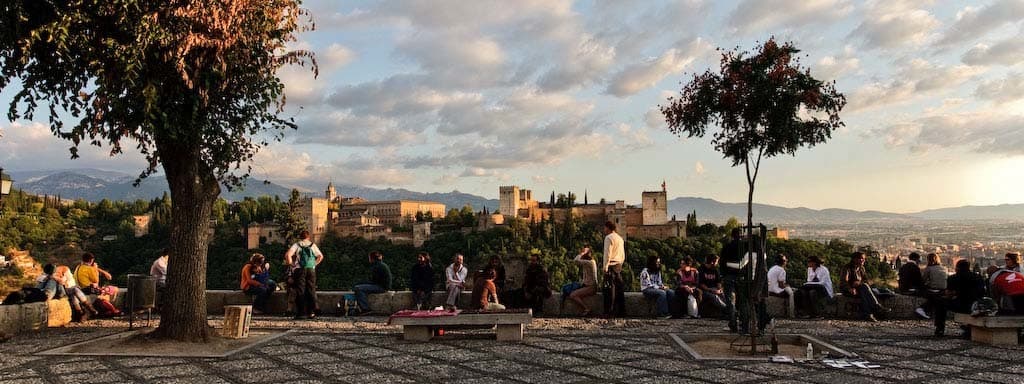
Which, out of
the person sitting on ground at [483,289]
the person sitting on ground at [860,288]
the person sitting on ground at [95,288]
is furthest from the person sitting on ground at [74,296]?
the person sitting on ground at [860,288]

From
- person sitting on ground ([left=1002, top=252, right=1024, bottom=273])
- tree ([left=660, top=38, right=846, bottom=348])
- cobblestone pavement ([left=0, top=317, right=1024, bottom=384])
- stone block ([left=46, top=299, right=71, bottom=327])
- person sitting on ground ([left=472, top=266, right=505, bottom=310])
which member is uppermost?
tree ([left=660, top=38, right=846, bottom=348])

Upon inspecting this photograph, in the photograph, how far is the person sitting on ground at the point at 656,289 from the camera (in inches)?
447

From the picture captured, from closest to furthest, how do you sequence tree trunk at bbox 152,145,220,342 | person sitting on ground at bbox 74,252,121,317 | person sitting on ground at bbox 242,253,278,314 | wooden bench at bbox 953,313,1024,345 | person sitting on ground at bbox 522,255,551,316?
wooden bench at bbox 953,313,1024,345, tree trunk at bbox 152,145,220,342, person sitting on ground at bbox 74,252,121,317, person sitting on ground at bbox 522,255,551,316, person sitting on ground at bbox 242,253,278,314

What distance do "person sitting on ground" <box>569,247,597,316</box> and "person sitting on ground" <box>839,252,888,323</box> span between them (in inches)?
159

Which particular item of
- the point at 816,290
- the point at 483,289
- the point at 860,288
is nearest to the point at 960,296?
the point at 860,288

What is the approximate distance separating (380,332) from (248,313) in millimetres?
1750

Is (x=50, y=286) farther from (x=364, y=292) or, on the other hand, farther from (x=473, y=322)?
(x=473, y=322)

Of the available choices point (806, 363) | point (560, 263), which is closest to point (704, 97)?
point (806, 363)

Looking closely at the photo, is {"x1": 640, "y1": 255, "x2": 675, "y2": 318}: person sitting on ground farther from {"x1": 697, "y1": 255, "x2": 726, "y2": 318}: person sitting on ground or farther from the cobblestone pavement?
the cobblestone pavement

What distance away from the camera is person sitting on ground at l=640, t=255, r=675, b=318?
11352mm

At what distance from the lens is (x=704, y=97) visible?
8.71 metres

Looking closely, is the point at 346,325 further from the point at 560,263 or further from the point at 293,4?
the point at 560,263

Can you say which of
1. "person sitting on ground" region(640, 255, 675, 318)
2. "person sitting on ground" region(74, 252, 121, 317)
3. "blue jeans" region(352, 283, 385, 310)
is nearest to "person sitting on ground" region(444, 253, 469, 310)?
"blue jeans" region(352, 283, 385, 310)

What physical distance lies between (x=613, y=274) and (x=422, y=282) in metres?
3.21
